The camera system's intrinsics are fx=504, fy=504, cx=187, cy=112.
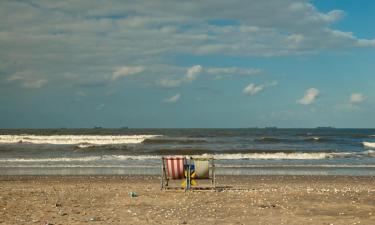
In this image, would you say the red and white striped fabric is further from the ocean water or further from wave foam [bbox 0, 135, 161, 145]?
wave foam [bbox 0, 135, 161, 145]

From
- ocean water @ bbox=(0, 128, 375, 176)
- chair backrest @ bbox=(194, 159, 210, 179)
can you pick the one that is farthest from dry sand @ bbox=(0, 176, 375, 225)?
ocean water @ bbox=(0, 128, 375, 176)

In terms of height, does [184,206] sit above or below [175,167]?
below

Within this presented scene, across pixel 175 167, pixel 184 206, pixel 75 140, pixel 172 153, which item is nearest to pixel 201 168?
pixel 175 167

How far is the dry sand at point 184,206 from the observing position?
32.2ft

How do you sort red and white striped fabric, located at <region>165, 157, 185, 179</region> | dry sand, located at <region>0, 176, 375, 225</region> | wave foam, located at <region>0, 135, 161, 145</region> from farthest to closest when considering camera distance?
wave foam, located at <region>0, 135, 161, 145</region>, red and white striped fabric, located at <region>165, 157, 185, 179</region>, dry sand, located at <region>0, 176, 375, 225</region>

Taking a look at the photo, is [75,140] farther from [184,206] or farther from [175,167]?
[184,206]

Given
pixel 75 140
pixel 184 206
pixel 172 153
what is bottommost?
pixel 172 153

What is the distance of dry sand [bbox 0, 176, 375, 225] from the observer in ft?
32.2

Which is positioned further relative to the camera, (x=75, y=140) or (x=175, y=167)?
(x=75, y=140)

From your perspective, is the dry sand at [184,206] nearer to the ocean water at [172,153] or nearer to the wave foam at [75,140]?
the ocean water at [172,153]

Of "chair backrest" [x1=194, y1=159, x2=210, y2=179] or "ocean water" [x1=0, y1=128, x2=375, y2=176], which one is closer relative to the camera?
"chair backrest" [x1=194, y1=159, x2=210, y2=179]

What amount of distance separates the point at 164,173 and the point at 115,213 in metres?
4.87

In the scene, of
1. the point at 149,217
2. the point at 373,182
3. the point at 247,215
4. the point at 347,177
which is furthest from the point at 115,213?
the point at 347,177

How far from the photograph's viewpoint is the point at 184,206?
1161 cm
